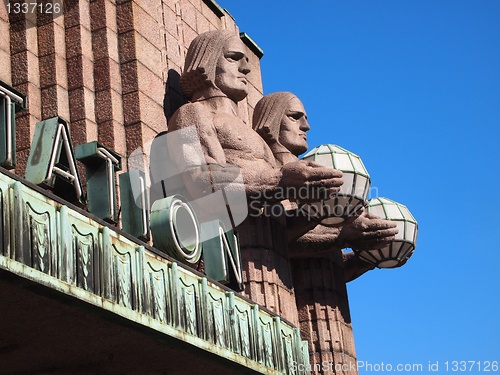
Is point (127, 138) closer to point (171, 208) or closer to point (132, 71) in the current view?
point (132, 71)

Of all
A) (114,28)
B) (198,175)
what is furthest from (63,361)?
(114,28)

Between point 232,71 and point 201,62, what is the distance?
1.75 feet

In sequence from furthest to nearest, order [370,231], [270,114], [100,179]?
[270,114]
[370,231]
[100,179]

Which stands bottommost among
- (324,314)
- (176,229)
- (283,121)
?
(176,229)

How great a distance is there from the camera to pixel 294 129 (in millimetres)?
19938

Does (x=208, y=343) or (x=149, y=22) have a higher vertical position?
(x=149, y=22)

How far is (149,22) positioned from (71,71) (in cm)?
171

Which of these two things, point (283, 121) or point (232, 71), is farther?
point (283, 121)

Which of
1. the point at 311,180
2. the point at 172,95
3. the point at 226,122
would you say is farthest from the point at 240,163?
the point at 172,95

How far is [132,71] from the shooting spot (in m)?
18.4

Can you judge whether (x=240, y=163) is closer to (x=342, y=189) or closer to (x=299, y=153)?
(x=342, y=189)

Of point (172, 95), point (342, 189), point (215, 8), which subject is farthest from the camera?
point (215, 8)

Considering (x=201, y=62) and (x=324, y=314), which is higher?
(x=201, y=62)

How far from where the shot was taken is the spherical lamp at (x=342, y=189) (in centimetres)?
1764
